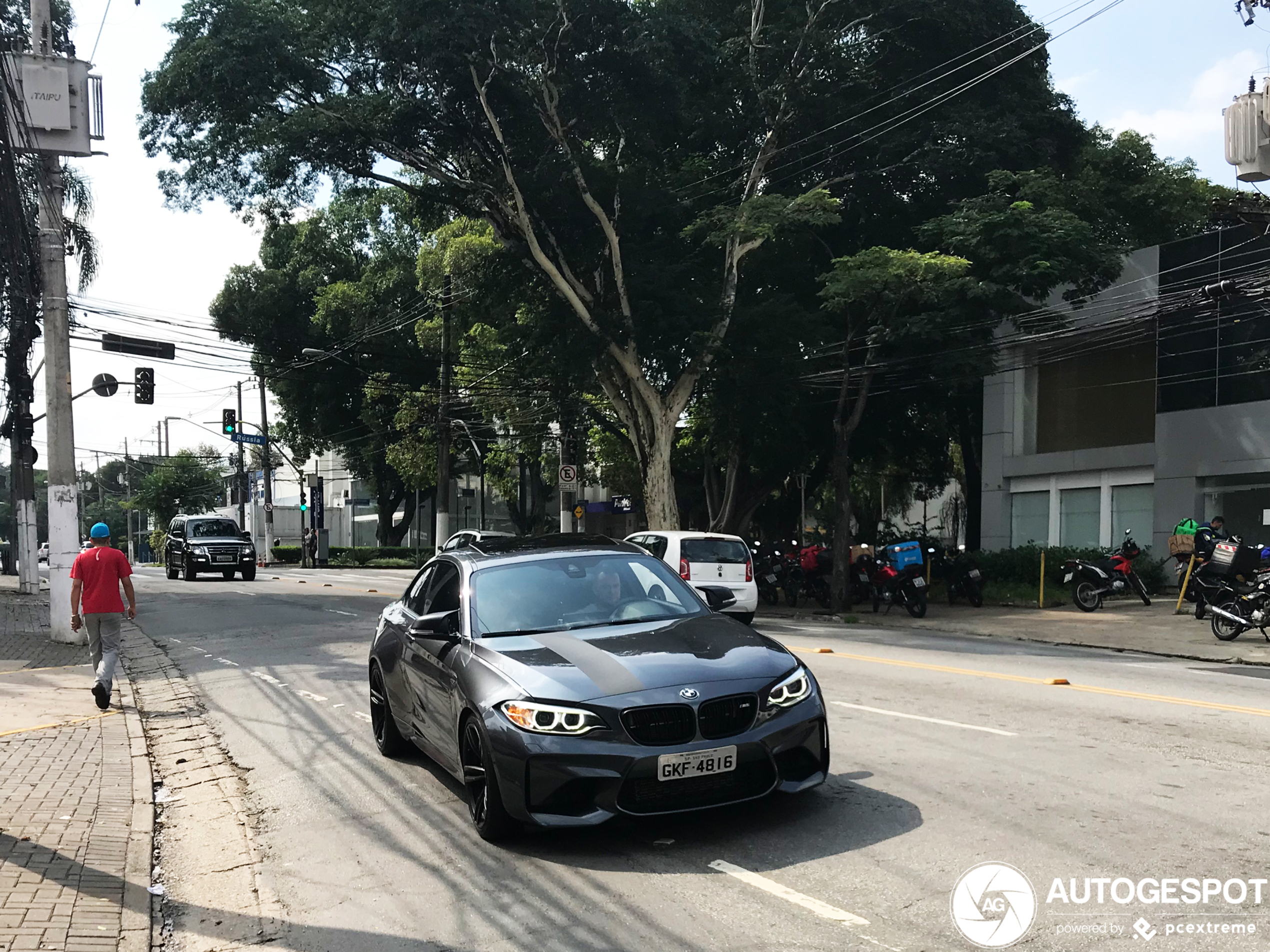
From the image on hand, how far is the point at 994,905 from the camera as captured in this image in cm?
503

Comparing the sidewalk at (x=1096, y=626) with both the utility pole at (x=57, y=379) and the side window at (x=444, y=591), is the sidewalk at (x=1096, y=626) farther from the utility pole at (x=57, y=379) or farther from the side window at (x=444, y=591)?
the utility pole at (x=57, y=379)

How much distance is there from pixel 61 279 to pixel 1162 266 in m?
23.3

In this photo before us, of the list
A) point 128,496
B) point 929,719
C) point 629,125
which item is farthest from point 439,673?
point 128,496

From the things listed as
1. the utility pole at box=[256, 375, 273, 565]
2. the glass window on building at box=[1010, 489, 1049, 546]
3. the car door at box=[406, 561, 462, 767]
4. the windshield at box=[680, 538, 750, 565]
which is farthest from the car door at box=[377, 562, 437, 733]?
the utility pole at box=[256, 375, 273, 565]

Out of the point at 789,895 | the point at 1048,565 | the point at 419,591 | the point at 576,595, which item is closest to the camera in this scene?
the point at 789,895

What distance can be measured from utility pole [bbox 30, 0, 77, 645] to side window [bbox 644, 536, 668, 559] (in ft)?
30.4

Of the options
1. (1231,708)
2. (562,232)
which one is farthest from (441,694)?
(562,232)

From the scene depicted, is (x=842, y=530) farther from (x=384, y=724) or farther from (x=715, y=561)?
(x=384, y=724)

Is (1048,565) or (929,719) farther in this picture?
(1048,565)

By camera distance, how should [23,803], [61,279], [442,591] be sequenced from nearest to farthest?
[23,803] < [442,591] < [61,279]

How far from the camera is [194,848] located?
277 inches

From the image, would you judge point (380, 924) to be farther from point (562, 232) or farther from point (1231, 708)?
point (562, 232)

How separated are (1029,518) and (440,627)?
27174mm

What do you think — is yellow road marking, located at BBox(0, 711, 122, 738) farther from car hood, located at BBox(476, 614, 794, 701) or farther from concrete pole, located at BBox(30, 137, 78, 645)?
concrete pole, located at BBox(30, 137, 78, 645)
